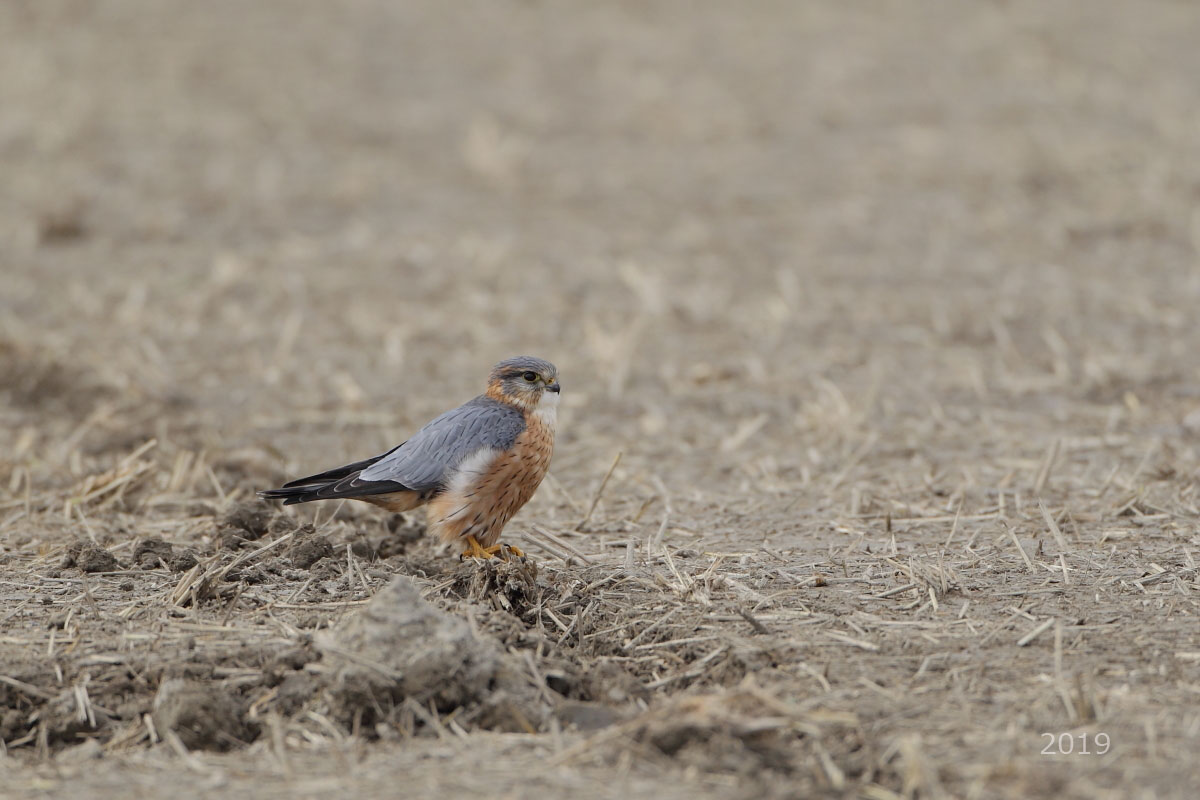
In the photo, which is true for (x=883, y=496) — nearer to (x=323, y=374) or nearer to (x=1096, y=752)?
(x=1096, y=752)

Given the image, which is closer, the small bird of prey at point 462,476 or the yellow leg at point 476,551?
the small bird of prey at point 462,476

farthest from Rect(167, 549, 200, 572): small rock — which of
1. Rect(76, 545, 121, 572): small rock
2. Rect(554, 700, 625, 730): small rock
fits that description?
Rect(554, 700, 625, 730): small rock

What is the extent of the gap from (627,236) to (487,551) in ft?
21.9

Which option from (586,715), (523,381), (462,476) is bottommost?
(586,715)

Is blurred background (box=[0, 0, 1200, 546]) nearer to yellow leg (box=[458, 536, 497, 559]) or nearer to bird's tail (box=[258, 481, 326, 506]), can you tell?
yellow leg (box=[458, 536, 497, 559])

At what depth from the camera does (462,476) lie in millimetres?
4809

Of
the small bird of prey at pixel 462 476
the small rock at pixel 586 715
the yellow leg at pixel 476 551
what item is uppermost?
the small bird of prey at pixel 462 476

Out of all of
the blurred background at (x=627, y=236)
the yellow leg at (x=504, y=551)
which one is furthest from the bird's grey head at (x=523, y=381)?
the blurred background at (x=627, y=236)

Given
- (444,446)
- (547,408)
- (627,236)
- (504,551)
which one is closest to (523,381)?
(547,408)

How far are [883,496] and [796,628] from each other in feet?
5.43

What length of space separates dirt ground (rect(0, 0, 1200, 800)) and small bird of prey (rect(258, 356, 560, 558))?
0.24 meters

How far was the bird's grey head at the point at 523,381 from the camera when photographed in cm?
514

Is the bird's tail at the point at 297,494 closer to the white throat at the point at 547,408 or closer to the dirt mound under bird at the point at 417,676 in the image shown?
the white throat at the point at 547,408

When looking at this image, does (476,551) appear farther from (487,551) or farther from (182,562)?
(182,562)
